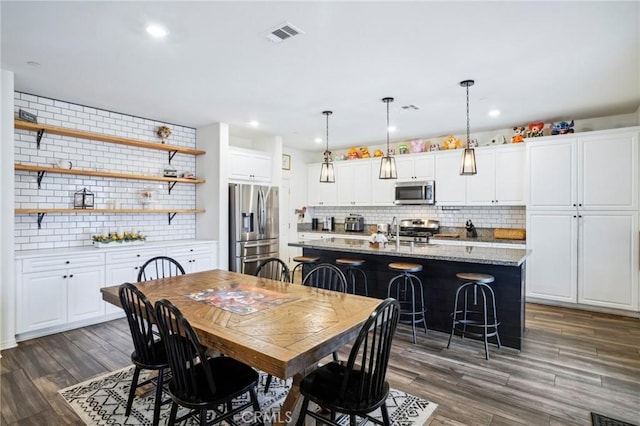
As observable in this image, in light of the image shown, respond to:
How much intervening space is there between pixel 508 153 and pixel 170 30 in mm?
4789

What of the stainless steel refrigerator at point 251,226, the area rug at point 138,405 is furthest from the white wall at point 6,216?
the stainless steel refrigerator at point 251,226

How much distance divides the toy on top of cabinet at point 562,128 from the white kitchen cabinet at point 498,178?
44 centimetres

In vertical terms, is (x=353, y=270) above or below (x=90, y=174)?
below

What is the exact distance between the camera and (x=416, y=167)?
6.10 meters

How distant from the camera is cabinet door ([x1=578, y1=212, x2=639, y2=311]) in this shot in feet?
13.8

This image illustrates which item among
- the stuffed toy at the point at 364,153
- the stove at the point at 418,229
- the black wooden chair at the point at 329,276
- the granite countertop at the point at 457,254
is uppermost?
the stuffed toy at the point at 364,153

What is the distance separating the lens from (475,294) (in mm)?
3441

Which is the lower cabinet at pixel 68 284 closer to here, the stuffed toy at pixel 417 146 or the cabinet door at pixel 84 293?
the cabinet door at pixel 84 293

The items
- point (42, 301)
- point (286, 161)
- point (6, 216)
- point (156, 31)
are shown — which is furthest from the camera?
point (286, 161)

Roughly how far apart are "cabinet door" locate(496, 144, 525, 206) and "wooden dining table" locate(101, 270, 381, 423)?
389cm

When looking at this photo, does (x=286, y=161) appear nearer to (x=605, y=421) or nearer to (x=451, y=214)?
(x=451, y=214)

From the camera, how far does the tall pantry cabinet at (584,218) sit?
4.23m

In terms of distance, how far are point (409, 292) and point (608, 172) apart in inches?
118

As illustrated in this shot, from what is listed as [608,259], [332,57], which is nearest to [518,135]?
[608,259]
